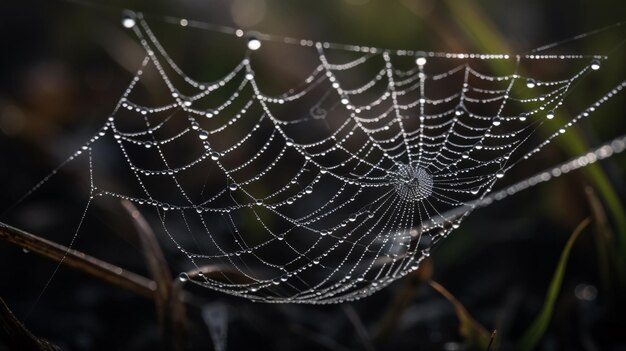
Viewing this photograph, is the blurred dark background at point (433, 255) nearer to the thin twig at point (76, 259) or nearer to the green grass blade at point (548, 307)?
the green grass blade at point (548, 307)

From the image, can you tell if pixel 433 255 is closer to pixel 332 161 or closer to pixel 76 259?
pixel 332 161

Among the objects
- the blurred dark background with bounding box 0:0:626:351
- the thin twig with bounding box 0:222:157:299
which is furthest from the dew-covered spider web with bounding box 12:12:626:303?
the thin twig with bounding box 0:222:157:299

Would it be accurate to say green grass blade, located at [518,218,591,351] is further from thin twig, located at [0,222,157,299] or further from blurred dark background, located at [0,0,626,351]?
thin twig, located at [0,222,157,299]

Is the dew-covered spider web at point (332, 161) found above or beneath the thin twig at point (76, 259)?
above

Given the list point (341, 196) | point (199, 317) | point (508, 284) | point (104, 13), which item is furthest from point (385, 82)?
point (104, 13)

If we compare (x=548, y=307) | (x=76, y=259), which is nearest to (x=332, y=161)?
(x=548, y=307)

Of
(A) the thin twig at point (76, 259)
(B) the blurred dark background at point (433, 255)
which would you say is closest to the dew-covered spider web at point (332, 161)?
(B) the blurred dark background at point (433, 255)
